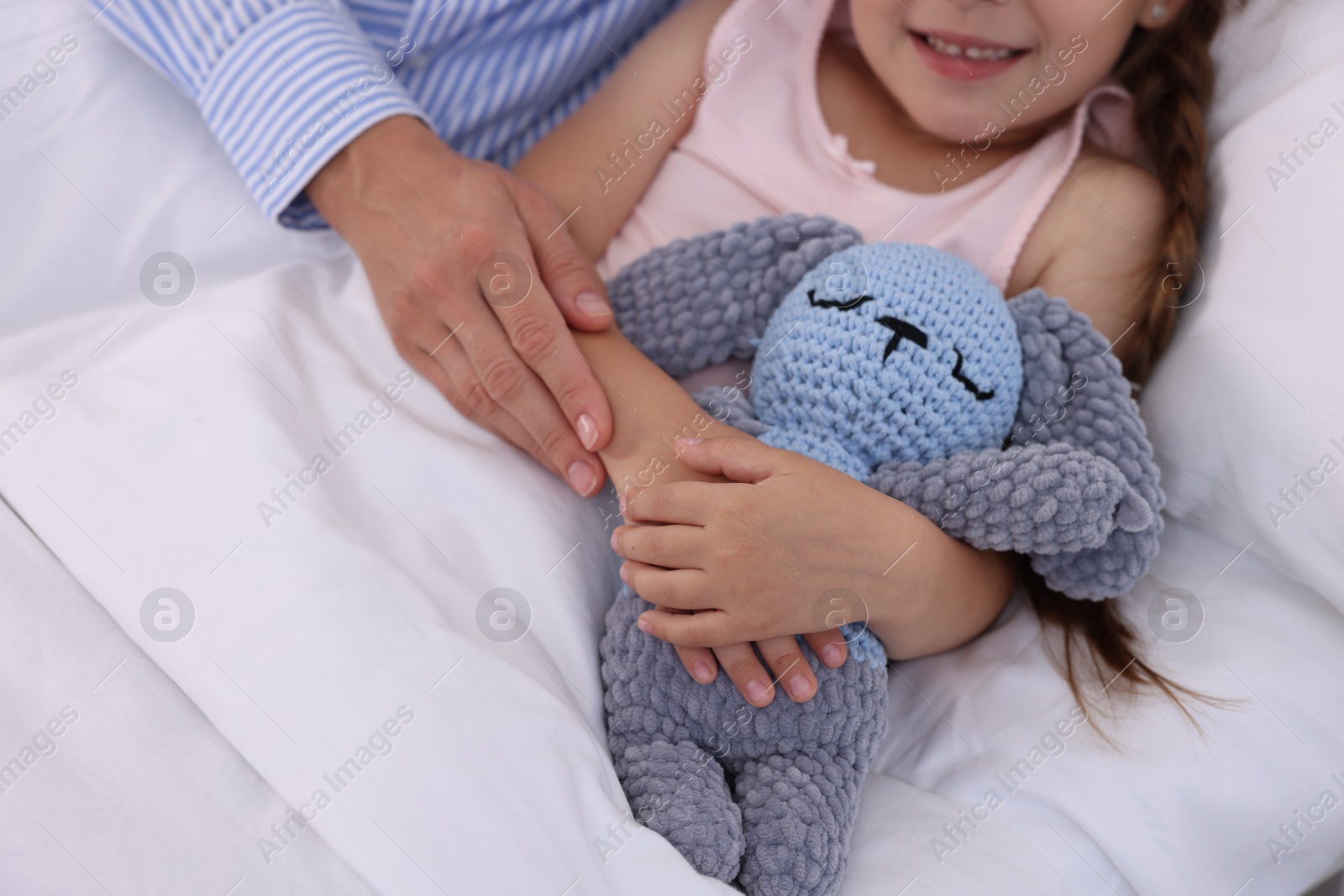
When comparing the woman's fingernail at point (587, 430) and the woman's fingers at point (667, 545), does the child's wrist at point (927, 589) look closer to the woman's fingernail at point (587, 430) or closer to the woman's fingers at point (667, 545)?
the woman's fingers at point (667, 545)

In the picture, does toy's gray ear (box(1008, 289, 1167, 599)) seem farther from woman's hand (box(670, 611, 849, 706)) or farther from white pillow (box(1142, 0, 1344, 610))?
woman's hand (box(670, 611, 849, 706))

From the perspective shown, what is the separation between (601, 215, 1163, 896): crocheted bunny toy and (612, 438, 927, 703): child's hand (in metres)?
0.03

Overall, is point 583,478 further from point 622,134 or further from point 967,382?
point 622,134

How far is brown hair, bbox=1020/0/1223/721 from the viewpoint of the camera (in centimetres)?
71

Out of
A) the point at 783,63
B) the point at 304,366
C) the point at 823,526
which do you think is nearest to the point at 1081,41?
the point at 783,63

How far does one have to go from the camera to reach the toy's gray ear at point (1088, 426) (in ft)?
2.17

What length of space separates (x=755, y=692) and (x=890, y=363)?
246mm

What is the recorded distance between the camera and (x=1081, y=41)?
0.82 m

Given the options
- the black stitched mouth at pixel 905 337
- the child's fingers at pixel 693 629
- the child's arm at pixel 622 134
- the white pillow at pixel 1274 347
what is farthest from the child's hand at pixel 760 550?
the child's arm at pixel 622 134

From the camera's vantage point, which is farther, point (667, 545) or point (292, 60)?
point (292, 60)

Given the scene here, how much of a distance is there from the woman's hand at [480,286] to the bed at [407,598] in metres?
0.03

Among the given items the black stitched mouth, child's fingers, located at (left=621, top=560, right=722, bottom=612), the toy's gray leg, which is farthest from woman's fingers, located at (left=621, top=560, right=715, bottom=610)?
the black stitched mouth

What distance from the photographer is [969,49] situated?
33.4 inches

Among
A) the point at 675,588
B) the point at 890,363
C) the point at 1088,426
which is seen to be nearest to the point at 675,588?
the point at 675,588
